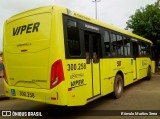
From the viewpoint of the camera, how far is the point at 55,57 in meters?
5.67

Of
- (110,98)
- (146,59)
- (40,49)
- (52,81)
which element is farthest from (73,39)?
(146,59)

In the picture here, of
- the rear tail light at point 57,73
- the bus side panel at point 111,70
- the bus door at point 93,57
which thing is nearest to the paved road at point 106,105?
the bus side panel at point 111,70

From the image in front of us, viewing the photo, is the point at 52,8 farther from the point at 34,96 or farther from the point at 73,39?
the point at 34,96

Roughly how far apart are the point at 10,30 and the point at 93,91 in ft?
10.3

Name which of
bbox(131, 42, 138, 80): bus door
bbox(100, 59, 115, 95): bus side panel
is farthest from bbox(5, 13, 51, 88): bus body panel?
bbox(131, 42, 138, 80): bus door

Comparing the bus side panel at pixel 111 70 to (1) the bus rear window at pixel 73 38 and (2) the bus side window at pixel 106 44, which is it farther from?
(1) the bus rear window at pixel 73 38

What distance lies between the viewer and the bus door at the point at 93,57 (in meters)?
6.97

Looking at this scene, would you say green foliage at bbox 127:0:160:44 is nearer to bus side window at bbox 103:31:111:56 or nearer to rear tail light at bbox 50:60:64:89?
bus side window at bbox 103:31:111:56

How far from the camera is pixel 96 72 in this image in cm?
739

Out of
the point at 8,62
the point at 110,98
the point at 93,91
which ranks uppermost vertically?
the point at 8,62

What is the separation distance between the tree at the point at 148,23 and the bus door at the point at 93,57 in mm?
14273

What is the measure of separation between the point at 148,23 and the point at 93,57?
15.1 m

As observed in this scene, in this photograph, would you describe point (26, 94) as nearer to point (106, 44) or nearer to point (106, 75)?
point (106, 75)

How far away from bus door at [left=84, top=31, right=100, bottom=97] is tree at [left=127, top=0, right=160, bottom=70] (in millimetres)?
14273
